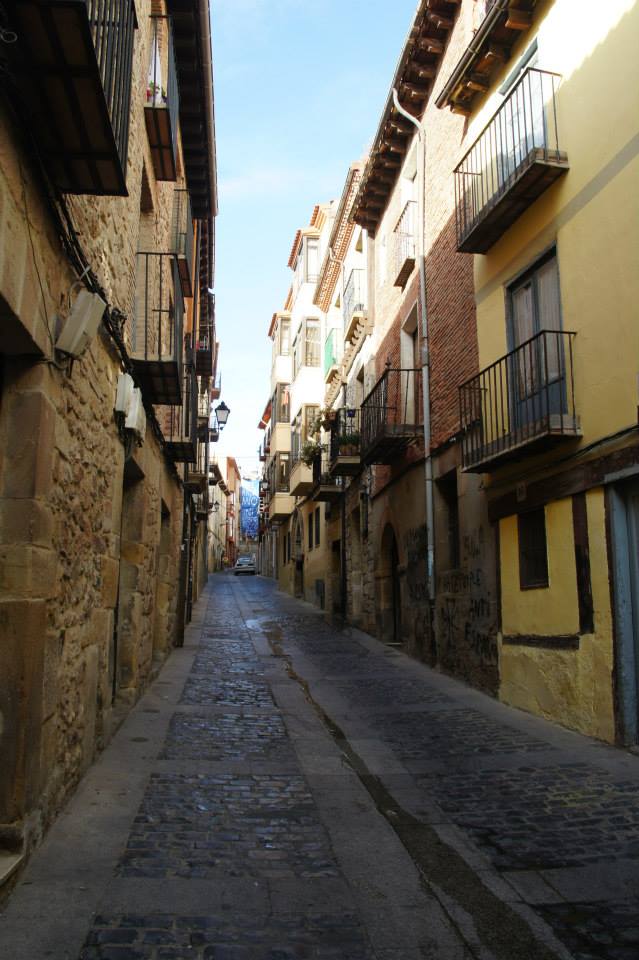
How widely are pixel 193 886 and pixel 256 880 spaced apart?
1.02ft

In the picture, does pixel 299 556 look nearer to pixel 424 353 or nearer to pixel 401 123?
pixel 424 353

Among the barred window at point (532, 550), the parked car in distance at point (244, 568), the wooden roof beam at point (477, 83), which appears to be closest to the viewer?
the barred window at point (532, 550)

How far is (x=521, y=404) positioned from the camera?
8.52m

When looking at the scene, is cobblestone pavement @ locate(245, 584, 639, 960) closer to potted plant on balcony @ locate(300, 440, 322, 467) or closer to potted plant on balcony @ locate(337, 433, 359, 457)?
potted plant on balcony @ locate(337, 433, 359, 457)

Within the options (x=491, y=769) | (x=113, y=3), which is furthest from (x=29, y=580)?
(x=491, y=769)

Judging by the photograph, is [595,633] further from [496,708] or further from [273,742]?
[273,742]

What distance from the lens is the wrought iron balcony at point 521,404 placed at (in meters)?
7.50

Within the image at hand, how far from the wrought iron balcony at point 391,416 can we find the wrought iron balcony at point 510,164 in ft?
11.2

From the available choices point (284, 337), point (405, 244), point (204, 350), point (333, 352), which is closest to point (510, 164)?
point (405, 244)

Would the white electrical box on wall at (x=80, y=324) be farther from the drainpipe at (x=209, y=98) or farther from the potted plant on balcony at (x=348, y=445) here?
the potted plant on balcony at (x=348, y=445)

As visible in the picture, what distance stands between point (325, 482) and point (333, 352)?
4.22 meters

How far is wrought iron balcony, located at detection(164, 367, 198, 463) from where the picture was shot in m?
10.8

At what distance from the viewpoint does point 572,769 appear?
19.5 feet

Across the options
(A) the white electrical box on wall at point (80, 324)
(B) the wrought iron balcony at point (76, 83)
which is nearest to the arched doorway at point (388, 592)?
(A) the white electrical box on wall at point (80, 324)
